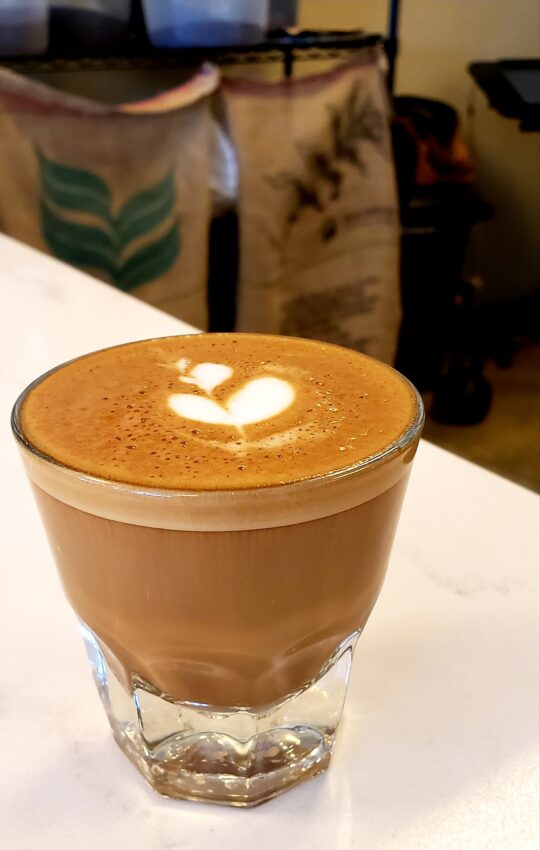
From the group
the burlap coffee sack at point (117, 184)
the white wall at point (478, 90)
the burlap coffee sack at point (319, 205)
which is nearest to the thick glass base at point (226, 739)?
the burlap coffee sack at point (117, 184)

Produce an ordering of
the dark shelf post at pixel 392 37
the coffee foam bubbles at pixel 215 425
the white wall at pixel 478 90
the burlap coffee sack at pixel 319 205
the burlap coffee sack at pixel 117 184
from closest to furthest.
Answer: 1. the coffee foam bubbles at pixel 215 425
2. the burlap coffee sack at pixel 117 184
3. the burlap coffee sack at pixel 319 205
4. the dark shelf post at pixel 392 37
5. the white wall at pixel 478 90

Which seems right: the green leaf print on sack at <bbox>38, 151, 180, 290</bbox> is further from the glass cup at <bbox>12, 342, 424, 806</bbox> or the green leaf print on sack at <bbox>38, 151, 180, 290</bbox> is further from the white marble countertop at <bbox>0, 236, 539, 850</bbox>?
the glass cup at <bbox>12, 342, 424, 806</bbox>

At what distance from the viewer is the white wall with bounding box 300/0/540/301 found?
224 centimetres

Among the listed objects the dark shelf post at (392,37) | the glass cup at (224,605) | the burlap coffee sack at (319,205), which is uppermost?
the glass cup at (224,605)

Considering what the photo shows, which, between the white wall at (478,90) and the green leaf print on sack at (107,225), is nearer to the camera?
the green leaf print on sack at (107,225)

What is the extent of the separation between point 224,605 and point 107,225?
1423mm

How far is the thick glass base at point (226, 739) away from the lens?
297 millimetres

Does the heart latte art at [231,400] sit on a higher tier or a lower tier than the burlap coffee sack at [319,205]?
higher

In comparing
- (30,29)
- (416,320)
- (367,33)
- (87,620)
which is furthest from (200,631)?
(367,33)

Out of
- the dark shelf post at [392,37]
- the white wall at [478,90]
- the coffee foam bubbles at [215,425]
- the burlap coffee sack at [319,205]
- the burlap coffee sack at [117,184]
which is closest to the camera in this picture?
the coffee foam bubbles at [215,425]

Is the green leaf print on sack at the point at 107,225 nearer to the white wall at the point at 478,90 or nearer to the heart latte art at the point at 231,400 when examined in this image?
the white wall at the point at 478,90

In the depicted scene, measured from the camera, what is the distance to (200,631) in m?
0.27

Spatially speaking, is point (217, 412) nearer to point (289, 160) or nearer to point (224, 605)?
point (224, 605)

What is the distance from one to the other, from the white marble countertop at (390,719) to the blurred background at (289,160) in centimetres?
118
